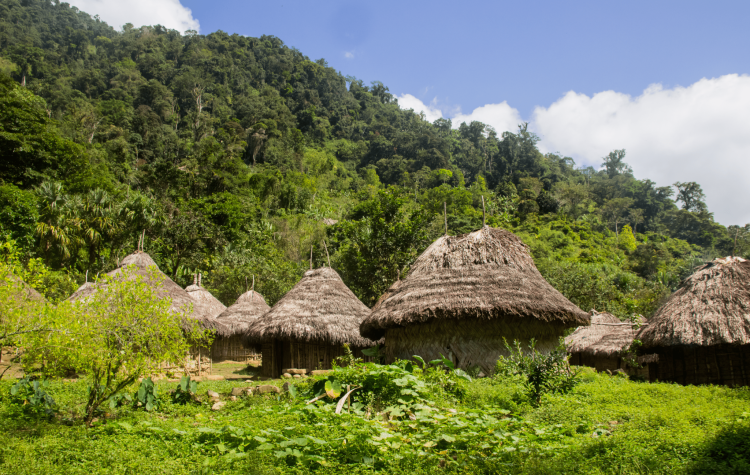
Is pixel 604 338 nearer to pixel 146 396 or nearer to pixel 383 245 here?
pixel 383 245

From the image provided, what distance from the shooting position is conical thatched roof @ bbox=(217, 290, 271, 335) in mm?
18719

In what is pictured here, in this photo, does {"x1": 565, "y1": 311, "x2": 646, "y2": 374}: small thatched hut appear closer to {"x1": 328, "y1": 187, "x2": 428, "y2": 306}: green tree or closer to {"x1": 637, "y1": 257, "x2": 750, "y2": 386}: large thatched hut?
{"x1": 637, "y1": 257, "x2": 750, "y2": 386}: large thatched hut

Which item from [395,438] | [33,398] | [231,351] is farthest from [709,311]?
[231,351]

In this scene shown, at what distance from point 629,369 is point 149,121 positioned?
54451mm

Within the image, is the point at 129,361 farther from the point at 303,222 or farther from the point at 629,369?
the point at 303,222

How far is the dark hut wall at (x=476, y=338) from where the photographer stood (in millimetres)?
9766

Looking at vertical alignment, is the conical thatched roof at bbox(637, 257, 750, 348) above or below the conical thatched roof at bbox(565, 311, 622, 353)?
above

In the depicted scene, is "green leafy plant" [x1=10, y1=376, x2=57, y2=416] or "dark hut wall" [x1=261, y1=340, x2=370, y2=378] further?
"dark hut wall" [x1=261, y1=340, x2=370, y2=378]

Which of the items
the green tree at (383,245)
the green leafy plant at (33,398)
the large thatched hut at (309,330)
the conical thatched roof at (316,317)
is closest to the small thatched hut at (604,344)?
the conical thatched roof at (316,317)

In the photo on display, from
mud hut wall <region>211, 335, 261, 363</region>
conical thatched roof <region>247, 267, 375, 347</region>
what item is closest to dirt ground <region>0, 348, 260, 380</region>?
mud hut wall <region>211, 335, 261, 363</region>

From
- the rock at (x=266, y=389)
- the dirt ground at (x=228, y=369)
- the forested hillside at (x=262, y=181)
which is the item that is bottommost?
the dirt ground at (x=228, y=369)

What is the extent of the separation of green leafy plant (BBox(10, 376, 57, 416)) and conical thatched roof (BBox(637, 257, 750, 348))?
38.7ft

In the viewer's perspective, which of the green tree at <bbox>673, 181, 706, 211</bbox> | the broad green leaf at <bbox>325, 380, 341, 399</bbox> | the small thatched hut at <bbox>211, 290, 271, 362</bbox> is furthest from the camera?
the green tree at <bbox>673, 181, 706, 211</bbox>

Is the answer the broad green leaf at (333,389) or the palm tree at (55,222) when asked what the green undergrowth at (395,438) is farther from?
the palm tree at (55,222)
